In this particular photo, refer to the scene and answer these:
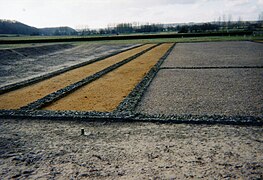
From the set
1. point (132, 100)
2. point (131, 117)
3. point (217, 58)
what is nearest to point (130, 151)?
point (131, 117)

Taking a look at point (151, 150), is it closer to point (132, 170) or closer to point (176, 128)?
point (132, 170)

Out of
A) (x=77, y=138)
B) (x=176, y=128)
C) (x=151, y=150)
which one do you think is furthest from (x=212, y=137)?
(x=77, y=138)

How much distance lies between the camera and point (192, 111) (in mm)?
7848

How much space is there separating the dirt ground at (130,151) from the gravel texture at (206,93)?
4.95ft

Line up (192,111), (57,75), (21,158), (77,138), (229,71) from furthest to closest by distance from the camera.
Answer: (57,75) < (229,71) < (192,111) < (77,138) < (21,158)

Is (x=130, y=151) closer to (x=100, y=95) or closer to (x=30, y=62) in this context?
(x=100, y=95)

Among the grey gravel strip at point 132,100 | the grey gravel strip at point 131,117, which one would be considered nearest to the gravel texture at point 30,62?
the grey gravel strip at point 131,117

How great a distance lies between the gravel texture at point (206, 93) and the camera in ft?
26.2

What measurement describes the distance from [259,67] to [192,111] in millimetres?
10297

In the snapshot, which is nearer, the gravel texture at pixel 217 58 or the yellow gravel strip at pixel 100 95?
the yellow gravel strip at pixel 100 95

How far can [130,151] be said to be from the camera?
534 cm

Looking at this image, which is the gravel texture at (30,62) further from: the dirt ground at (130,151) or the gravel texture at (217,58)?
the dirt ground at (130,151)

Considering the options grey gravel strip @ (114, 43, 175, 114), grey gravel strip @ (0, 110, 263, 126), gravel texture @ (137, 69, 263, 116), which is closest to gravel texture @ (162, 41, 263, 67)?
gravel texture @ (137, 69, 263, 116)

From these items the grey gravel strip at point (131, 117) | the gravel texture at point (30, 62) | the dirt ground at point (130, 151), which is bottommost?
the dirt ground at point (130, 151)
